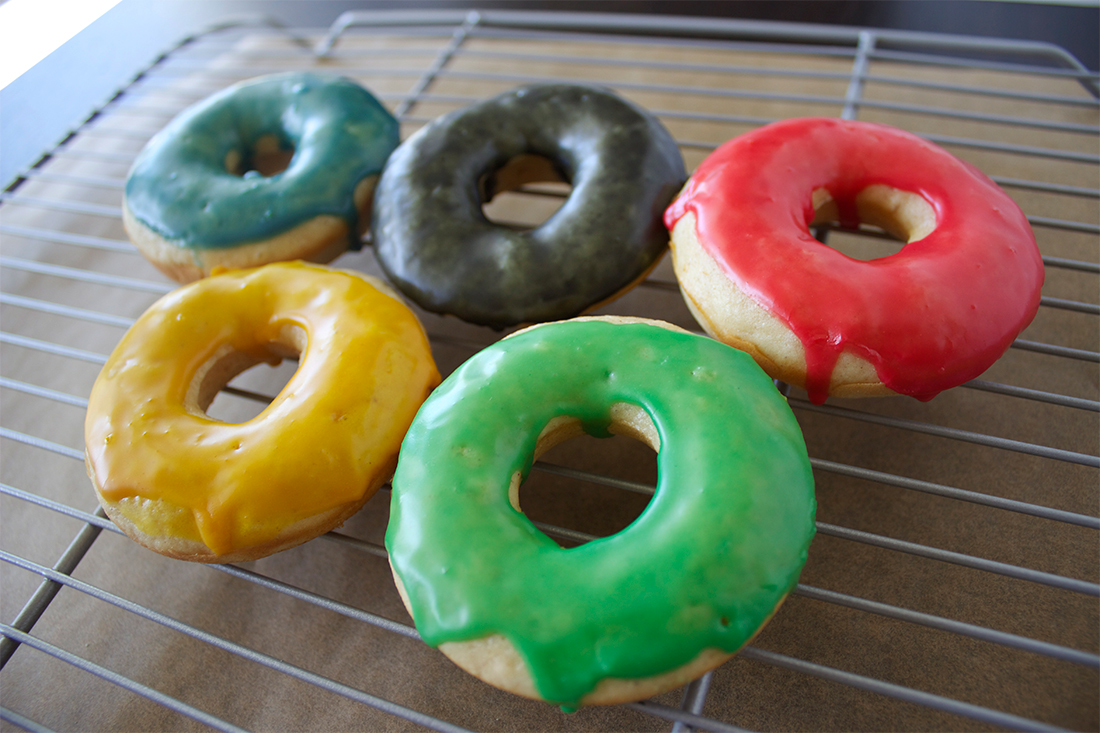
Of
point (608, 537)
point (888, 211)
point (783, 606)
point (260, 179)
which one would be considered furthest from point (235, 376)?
point (888, 211)

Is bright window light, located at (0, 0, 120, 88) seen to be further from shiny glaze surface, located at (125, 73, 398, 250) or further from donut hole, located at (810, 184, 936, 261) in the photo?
donut hole, located at (810, 184, 936, 261)

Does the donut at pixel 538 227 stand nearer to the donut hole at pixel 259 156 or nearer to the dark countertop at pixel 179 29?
the donut hole at pixel 259 156

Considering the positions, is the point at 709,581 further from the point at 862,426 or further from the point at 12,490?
the point at 12,490

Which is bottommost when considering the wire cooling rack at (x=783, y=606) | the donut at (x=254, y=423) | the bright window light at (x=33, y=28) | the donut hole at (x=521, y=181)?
the wire cooling rack at (x=783, y=606)

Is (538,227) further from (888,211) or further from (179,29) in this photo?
(179,29)

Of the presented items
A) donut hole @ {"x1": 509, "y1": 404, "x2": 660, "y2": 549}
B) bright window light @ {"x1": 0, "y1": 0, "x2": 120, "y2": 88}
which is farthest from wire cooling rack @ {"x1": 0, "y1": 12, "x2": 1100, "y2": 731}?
bright window light @ {"x1": 0, "y1": 0, "x2": 120, "y2": 88}

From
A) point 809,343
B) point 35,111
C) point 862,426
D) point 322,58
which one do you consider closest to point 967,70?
point 862,426

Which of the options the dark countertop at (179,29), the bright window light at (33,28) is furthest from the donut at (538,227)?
the bright window light at (33,28)
